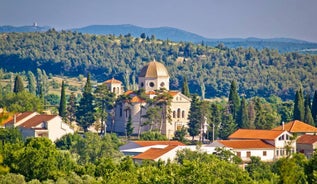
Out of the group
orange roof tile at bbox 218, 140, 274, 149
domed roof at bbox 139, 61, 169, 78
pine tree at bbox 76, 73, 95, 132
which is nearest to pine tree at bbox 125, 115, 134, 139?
pine tree at bbox 76, 73, 95, 132

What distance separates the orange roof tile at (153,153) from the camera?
81.8 metres

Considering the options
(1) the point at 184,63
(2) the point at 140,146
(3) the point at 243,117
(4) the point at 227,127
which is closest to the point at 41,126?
(2) the point at 140,146

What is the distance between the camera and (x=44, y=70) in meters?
190

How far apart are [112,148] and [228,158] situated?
35.7 feet

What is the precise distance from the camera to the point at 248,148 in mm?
87188

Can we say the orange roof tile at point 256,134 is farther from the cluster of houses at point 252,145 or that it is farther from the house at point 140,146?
the house at point 140,146

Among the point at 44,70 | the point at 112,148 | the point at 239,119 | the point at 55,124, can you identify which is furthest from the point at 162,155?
the point at 44,70

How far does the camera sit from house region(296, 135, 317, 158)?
292 feet

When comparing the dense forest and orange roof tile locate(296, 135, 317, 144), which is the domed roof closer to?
orange roof tile locate(296, 135, 317, 144)

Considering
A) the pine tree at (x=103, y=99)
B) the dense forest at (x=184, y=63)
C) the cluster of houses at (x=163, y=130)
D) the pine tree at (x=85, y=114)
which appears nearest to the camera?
the cluster of houses at (x=163, y=130)

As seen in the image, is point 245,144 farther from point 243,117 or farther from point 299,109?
point 299,109

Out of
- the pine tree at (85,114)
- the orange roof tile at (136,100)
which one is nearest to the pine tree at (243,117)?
the orange roof tile at (136,100)

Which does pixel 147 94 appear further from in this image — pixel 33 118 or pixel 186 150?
pixel 186 150

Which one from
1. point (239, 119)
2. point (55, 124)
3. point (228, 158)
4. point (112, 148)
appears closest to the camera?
Result: point (228, 158)
